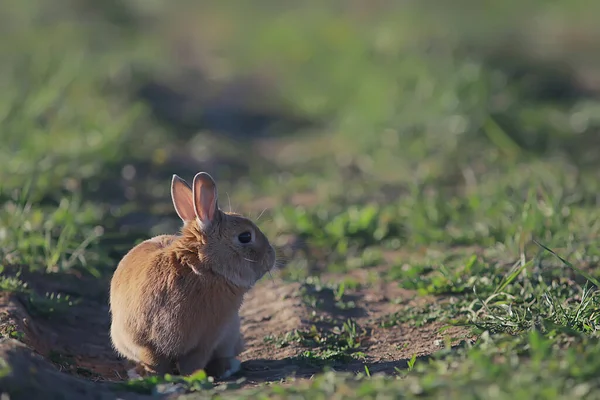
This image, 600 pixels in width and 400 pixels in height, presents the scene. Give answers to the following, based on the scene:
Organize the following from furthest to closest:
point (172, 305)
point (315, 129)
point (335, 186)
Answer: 1. point (315, 129)
2. point (335, 186)
3. point (172, 305)

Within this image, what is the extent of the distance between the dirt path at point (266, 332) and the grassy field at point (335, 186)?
17 mm

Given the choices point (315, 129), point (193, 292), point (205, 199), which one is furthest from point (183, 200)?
point (315, 129)

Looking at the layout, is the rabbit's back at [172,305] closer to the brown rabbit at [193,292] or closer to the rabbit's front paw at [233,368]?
the brown rabbit at [193,292]

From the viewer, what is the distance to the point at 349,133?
33.1 feet

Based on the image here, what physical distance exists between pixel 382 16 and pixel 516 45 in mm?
3375

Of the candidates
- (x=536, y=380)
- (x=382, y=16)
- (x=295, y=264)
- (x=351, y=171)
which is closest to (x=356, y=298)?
(x=295, y=264)

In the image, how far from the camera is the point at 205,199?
470 cm

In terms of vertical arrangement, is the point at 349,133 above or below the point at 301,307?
below

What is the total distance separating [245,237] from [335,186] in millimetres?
3582

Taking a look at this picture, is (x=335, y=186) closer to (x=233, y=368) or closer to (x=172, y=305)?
(x=233, y=368)

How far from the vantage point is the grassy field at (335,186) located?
4.28m

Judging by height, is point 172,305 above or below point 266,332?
above

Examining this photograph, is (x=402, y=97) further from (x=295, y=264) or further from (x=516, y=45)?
(x=295, y=264)

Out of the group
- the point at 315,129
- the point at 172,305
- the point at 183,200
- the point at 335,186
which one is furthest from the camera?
the point at 315,129
